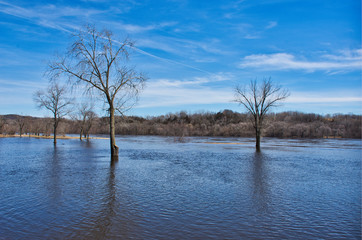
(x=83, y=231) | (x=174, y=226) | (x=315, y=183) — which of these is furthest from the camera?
(x=315, y=183)

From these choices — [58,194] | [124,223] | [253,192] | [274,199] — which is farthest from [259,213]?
[58,194]

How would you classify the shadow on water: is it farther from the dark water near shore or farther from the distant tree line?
the distant tree line

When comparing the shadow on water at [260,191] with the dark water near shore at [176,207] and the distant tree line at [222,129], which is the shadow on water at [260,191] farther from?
the distant tree line at [222,129]

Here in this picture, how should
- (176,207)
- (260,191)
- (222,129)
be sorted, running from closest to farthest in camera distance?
(176,207) < (260,191) < (222,129)

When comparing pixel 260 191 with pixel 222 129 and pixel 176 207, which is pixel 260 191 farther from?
pixel 222 129

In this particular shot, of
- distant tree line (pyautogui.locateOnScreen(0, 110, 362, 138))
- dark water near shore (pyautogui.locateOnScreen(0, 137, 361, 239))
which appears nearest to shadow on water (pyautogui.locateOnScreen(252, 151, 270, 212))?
dark water near shore (pyautogui.locateOnScreen(0, 137, 361, 239))

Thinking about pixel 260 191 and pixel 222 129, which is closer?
pixel 260 191

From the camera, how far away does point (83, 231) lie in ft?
18.1

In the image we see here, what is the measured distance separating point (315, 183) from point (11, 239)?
11.1m

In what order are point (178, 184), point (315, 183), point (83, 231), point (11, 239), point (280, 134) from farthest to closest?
1. point (280, 134)
2. point (315, 183)
3. point (178, 184)
4. point (83, 231)
5. point (11, 239)

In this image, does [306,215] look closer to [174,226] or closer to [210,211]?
[210,211]

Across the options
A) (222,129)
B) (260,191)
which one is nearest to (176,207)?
(260,191)

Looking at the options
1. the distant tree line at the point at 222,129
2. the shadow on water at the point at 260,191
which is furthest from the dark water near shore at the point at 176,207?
the distant tree line at the point at 222,129

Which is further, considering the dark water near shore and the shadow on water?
the shadow on water
